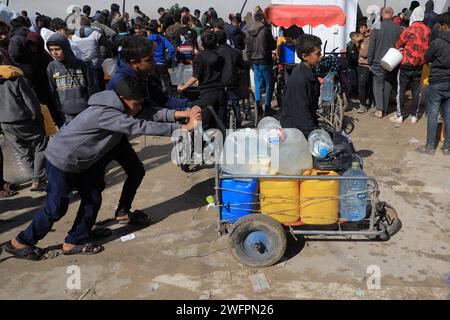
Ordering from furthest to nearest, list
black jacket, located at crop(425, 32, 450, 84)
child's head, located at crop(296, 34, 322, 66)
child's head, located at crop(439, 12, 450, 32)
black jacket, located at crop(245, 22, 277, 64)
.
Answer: black jacket, located at crop(245, 22, 277, 64), black jacket, located at crop(425, 32, 450, 84), child's head, located at crop(439, 12, 450, 32), child's head, located at crop(296, 34, 322, 66)

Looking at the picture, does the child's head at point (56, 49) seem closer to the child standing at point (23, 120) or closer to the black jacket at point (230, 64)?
the child standing at point (23, 120)

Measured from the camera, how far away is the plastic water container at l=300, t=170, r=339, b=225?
343cm

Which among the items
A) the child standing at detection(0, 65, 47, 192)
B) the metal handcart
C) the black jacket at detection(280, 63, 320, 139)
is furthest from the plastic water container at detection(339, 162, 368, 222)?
the child standing at detection(0, 65, 47, 192)

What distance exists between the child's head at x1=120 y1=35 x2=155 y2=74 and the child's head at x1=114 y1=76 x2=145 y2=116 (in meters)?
0.57

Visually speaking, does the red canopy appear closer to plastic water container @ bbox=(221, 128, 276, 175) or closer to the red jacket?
the red jacket

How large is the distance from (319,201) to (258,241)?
629 millimetres

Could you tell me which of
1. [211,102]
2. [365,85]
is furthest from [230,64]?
[365,85]

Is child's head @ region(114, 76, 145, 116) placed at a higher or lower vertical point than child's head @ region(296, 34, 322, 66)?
lower

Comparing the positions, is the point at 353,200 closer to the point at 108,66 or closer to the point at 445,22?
the point at 445,22

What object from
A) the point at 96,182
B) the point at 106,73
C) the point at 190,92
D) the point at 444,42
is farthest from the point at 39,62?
the point at 444,42

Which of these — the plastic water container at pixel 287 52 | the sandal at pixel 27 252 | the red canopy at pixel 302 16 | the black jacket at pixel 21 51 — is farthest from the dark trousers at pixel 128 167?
the red canopy at pixel 302 16

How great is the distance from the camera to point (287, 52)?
8.35 meters

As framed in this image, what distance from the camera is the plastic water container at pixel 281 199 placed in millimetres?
3449

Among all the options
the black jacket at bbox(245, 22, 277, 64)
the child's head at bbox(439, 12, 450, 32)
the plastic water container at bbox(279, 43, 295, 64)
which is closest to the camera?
the child's head at bbox(439, 12, 450, 32)
